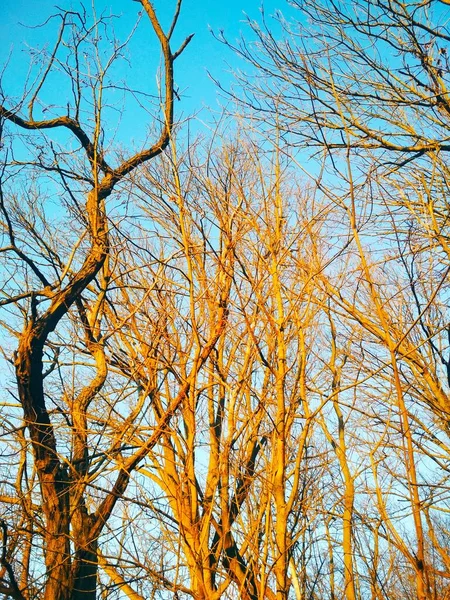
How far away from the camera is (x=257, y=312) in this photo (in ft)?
10.2

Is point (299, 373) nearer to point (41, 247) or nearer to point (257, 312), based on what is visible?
point (257, 312)

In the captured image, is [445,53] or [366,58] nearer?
[445,53]

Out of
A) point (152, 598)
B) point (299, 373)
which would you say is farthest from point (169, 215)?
point (152, 598)

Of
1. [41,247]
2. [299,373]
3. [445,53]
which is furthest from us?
[41,247]

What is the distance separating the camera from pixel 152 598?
363cm

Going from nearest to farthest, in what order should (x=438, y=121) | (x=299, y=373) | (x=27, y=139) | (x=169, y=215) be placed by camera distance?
(x=299, y=373) < (x=438, y=121) < (x=169, y=215) < (x=27, y=139)

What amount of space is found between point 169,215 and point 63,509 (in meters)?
2.26

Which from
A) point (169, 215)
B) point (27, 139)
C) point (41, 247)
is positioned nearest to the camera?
point (169, 215)

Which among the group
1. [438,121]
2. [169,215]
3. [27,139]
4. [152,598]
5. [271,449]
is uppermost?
[27,139]

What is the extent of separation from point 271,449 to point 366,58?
274 centimetres

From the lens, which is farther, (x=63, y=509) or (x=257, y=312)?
(x=63, y=509)

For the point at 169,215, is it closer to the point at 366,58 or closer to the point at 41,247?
the point at 366,58

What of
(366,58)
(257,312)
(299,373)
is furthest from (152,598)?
(366,58)

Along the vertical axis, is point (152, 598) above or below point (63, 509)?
below
